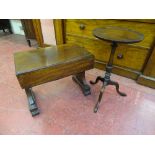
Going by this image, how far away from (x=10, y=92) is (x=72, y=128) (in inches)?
35.6

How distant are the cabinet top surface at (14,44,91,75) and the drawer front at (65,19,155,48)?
0.44 metres

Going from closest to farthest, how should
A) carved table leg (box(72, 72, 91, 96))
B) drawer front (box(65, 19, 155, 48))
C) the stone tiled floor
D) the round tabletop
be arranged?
the round tabletop, the stone tiled floor, drawer front (box(65, 19, 155, 48)), carved table leg (box(72, 72, 91, 96))

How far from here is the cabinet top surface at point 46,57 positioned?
106 cm

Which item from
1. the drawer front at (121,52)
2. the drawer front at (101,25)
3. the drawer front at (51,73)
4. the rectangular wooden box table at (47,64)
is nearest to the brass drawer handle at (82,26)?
the drawer front at (101,25)

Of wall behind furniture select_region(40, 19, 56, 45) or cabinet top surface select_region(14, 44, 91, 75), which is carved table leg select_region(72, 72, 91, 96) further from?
wall behind furniture select_region(40, 19, 56, 45)

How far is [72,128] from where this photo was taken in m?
1.13

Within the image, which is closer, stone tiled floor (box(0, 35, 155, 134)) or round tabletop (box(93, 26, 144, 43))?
round tabletop (box(93, 26, 144, 43))

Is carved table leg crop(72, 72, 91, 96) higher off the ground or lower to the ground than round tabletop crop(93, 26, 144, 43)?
lower

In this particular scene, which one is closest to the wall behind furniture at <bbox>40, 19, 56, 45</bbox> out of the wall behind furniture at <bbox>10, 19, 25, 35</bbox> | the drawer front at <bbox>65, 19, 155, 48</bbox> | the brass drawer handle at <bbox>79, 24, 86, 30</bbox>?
the drawer front at <bbox>65, 19, 155, 48</bbox>

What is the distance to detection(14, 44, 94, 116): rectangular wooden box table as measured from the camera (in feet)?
3.43
